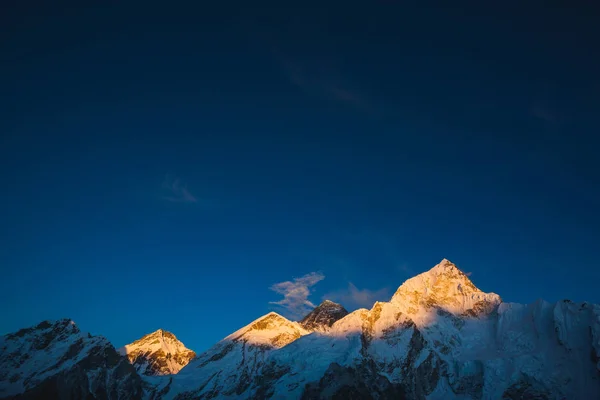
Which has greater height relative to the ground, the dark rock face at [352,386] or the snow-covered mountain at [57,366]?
the snow-covered mountain at [57,366]

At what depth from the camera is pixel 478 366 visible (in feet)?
629

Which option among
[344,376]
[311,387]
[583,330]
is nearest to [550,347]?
[583,330]

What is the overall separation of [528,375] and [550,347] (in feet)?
65.3

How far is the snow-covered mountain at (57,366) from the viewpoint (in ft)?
545

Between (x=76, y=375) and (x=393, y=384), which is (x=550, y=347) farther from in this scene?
(x=76, y=375)

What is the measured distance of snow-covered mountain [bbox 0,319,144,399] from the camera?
16623 centimetres

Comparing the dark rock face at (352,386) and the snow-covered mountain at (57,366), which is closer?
the snow-covered mountain at (57,366)

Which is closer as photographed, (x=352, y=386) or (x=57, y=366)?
(x=57, y=366)

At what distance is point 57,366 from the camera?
579 ft

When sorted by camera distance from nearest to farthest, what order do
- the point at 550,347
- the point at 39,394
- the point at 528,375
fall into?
the point at 39,394, the point at 528,375, the point at 550,347

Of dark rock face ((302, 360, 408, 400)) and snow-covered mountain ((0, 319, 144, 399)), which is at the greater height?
snow-covered mountain ((0, 319, 144, 399))

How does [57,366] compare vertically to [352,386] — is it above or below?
above

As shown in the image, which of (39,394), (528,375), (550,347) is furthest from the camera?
(550,347)

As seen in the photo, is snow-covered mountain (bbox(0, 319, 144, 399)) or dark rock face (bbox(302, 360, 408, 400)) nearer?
snow-covered mountain (bbox(0, 319, 144, 399))
